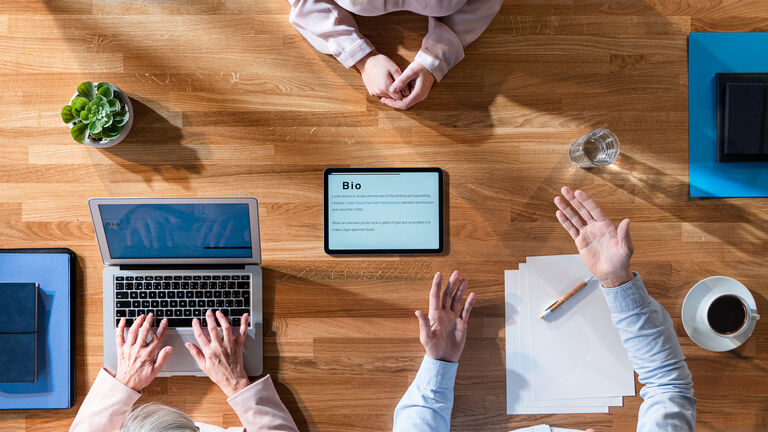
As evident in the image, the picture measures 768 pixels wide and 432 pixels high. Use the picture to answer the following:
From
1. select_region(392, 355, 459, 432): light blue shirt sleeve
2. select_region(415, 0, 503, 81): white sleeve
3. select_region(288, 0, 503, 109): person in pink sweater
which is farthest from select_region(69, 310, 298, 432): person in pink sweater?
select_region(415, 0, 503, 81): white sleeve

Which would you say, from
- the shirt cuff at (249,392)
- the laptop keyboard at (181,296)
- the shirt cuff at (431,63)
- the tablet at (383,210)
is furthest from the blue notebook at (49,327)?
the shirt cuff at (431,63)

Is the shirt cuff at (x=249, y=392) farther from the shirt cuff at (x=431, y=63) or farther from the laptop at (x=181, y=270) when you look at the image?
the shirt cuff at (x=431, y=63)

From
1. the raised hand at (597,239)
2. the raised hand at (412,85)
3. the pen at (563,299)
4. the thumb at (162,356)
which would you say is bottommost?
the thumb at (162,356)

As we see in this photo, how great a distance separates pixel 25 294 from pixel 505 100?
4.36 feet

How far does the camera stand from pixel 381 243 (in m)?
1.24

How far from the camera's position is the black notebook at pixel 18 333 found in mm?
1189

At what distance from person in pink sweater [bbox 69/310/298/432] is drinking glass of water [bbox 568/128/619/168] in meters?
0.95

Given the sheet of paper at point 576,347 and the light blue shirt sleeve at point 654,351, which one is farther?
the sheet of paper at point 576,347

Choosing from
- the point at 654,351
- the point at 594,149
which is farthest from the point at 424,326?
the point at 594,149

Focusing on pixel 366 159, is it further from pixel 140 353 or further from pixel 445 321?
pixel 140 353

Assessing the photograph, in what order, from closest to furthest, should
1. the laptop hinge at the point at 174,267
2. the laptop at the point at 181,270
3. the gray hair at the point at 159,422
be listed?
the gray hair at the point at 159,422, the laptop at the point at 181,270, the laptop hinge at the point at 174,267

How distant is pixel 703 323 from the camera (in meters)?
1.21

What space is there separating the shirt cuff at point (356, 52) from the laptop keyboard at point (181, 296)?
599 mm

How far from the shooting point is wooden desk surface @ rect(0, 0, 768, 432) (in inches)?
48.7
